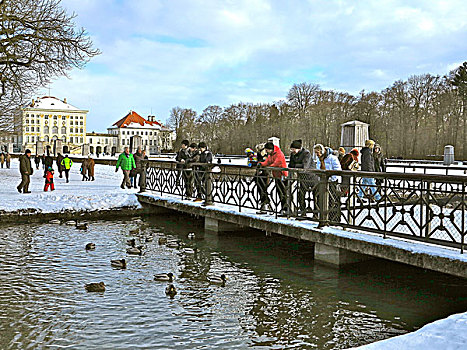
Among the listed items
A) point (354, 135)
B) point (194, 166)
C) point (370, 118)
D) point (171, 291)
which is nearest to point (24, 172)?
point (194, 166)

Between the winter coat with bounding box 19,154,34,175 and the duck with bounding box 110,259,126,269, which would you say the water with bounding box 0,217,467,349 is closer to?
the duck with bounding box 110,259,126,269

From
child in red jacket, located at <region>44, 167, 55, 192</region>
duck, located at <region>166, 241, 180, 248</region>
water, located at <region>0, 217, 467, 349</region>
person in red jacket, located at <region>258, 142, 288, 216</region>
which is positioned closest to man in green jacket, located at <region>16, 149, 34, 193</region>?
child in red jacket, located at <region>44, 167, 55, 192</region>

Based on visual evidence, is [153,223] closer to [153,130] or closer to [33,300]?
[33,300]

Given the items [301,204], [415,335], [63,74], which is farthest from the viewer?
[63,74]

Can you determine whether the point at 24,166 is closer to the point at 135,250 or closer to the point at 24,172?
the point at 24,172

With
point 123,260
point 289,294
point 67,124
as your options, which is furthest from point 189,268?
point 67,124

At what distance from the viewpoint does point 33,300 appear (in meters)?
7.33

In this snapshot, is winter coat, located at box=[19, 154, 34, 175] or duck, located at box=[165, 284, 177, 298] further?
winter coat, located at box=[19, 154, 34, 175]

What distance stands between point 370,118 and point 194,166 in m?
43.4

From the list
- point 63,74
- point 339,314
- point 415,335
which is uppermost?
point 63,74

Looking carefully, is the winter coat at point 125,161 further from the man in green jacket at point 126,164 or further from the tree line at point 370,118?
the tree line at point 370,118

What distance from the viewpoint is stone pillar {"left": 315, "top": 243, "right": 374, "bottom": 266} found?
30.3 ft

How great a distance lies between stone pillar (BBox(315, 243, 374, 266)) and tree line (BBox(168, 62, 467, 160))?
127 ft

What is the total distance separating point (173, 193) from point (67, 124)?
339 feet
